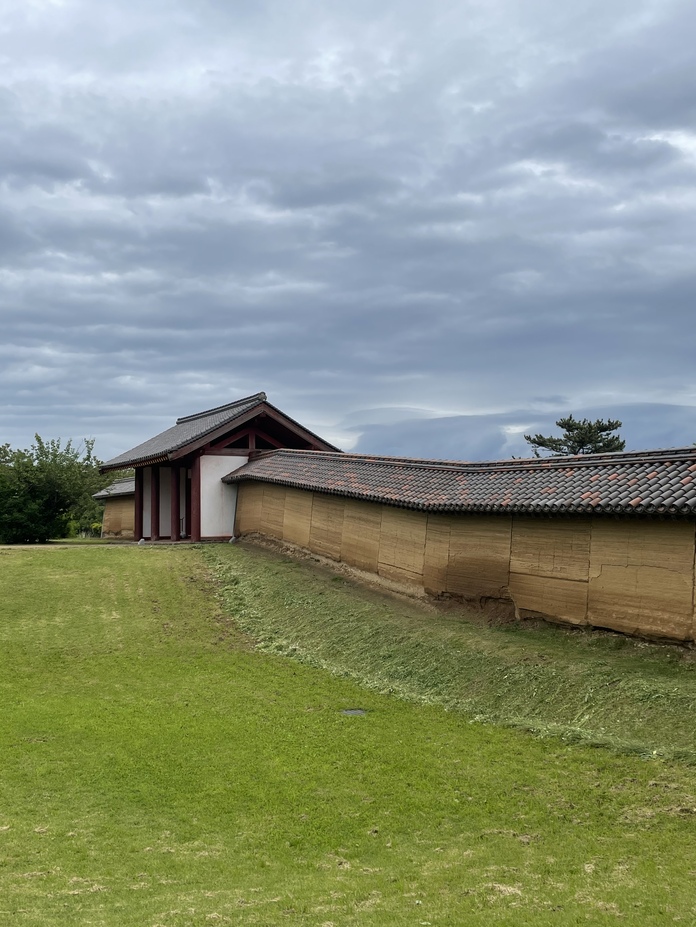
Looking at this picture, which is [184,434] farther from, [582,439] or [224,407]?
[582,439]

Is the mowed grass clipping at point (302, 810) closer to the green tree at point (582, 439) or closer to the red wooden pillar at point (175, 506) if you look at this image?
the red wooden pillar at point (175, 506)

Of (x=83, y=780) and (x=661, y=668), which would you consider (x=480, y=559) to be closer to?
(x=661, y=668)

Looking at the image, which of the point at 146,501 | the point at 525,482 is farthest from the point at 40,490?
the point at 525,482

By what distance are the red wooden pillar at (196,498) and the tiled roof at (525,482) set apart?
4880mm

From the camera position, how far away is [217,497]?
2620 centimetres

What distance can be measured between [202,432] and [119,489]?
53.2 feet

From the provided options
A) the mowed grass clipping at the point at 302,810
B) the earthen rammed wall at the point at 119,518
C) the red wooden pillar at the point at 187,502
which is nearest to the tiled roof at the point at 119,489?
the earthen rammed wall at the point at 119,518

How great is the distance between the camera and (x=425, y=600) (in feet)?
53.1

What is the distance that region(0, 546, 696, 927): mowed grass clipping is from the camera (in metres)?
5.76

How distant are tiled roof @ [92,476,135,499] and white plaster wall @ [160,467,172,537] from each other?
21.5 feet

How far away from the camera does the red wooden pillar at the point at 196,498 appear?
1014 inches

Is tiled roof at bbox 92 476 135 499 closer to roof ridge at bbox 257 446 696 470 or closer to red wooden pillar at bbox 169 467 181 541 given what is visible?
red wooden pillar at bbox 169 467 181 541

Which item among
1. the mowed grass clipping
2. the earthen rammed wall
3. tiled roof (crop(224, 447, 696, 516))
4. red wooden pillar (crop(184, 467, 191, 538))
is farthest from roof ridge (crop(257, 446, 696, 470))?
the earthen rammed wall

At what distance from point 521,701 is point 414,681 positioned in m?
2.01
